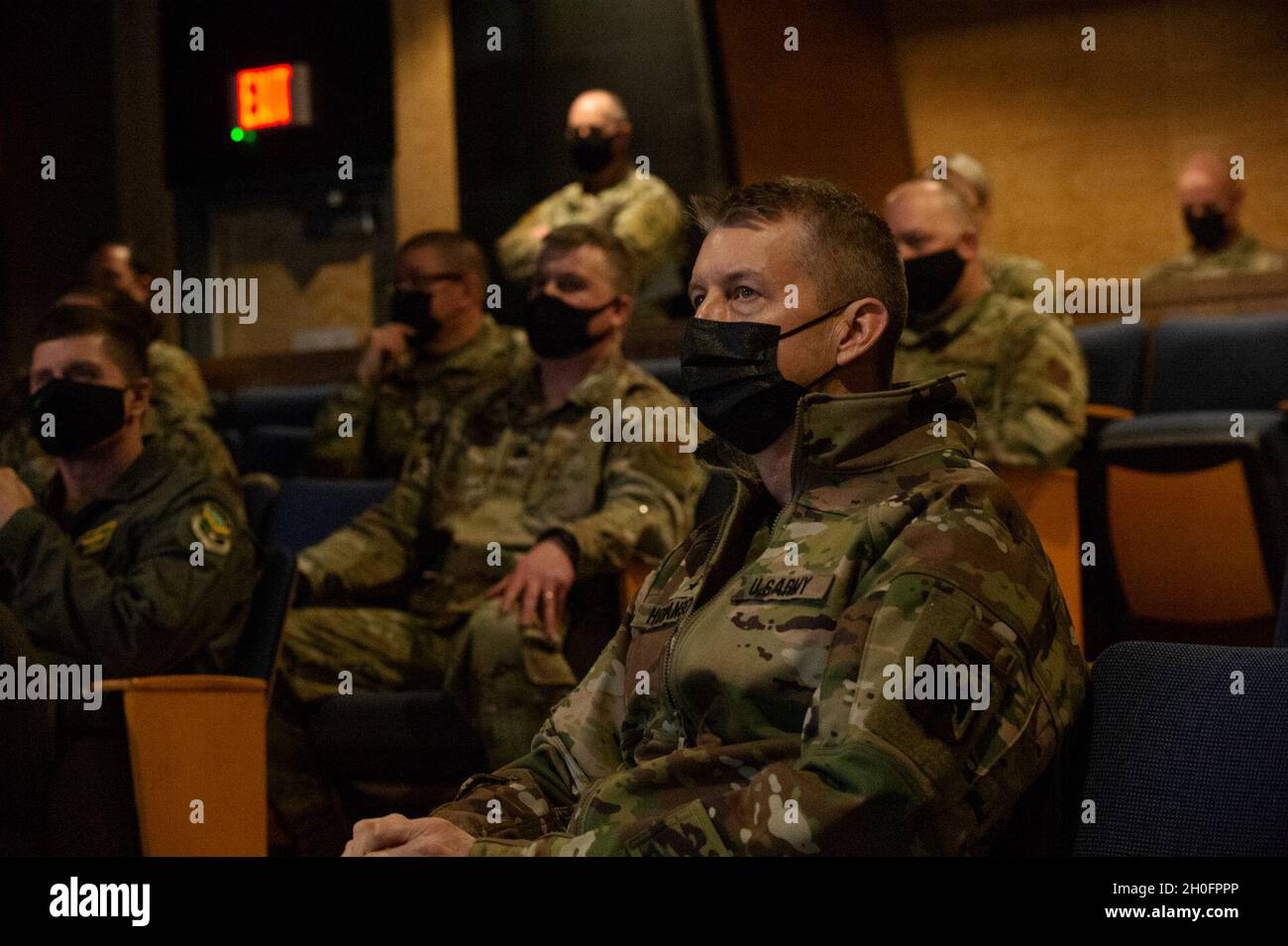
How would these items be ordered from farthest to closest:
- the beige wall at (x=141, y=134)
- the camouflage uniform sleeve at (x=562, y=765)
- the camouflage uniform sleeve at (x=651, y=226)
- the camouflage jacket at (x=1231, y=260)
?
1. the beige wall at (x=141, y=134)
2. the camouflage jacket at (x=1231, y=260)
3. the camouflage uniform sleeve at (x=651, y=226)
4. the camouflage uniform sleeve at (x=562, y=765)

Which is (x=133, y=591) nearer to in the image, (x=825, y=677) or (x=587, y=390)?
(x=587, y=390)

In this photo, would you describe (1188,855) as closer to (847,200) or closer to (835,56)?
(847,200)

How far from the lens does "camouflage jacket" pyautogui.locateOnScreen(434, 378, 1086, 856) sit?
3.89 ft

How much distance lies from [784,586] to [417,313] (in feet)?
8.82

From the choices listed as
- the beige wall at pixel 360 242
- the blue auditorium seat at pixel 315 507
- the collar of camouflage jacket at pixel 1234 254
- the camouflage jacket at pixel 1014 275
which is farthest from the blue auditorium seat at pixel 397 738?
the beige wall at pixel 360 242

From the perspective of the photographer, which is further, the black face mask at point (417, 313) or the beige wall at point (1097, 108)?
the beige wall at point (1097, 108)

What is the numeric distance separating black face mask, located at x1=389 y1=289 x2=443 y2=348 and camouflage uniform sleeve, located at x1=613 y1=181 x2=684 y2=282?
0.96 meters

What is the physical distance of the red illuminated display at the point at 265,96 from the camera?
623cm

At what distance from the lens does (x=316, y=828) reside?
9.37 feet

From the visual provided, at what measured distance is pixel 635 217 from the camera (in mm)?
4746

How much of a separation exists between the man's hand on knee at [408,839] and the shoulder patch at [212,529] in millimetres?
1159

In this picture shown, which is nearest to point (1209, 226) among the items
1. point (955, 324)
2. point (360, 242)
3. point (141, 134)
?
point (955, 324)

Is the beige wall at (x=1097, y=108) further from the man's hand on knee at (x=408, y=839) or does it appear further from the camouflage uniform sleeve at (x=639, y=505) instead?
the man's hand on knee at (x=408, y=839)

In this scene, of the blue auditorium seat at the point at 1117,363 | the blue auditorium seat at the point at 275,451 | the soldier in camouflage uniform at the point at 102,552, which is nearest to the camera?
the soldier in camouflage uniform at the point at 102,552
